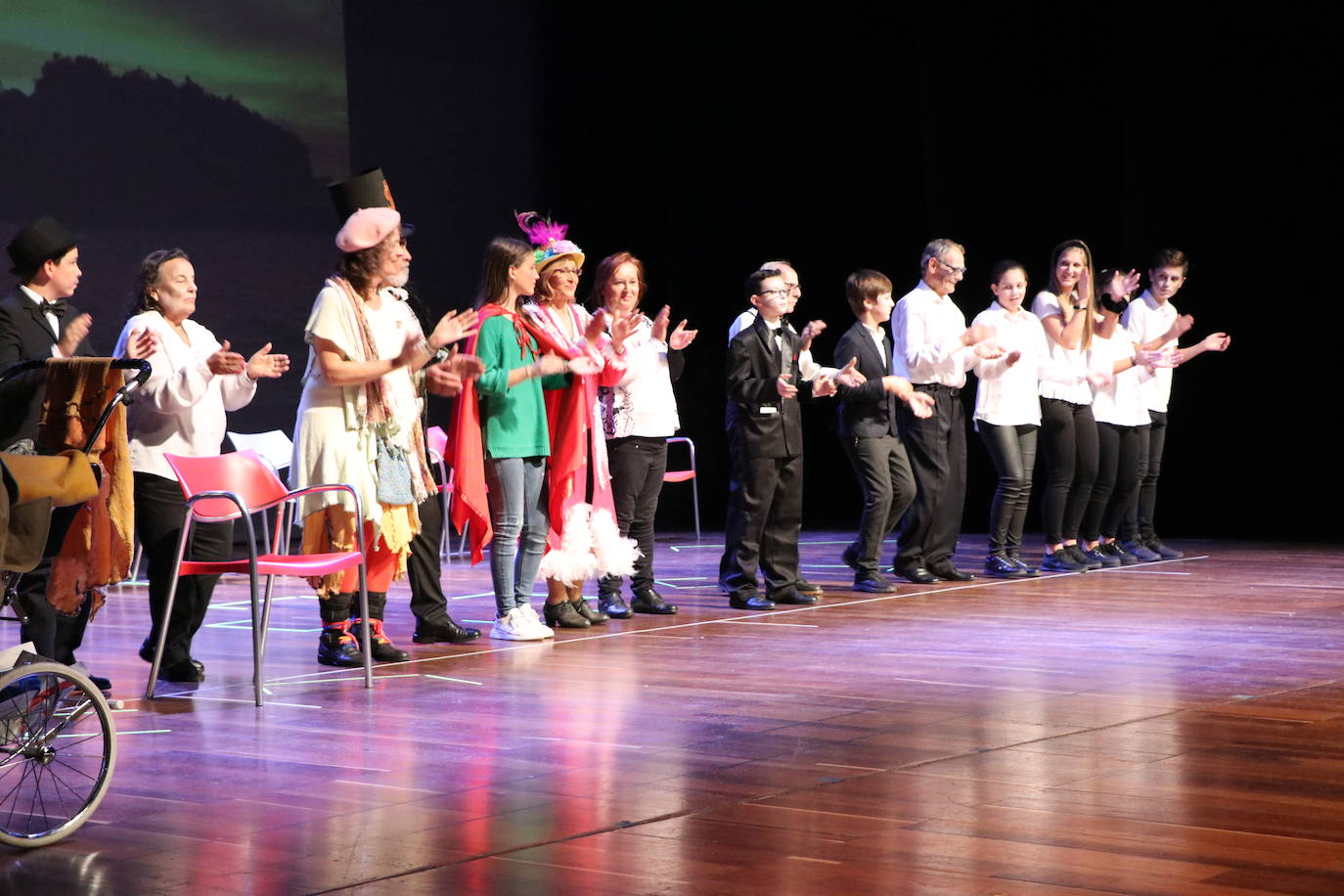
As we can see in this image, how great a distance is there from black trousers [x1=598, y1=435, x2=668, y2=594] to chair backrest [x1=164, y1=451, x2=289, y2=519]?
5.52 ft

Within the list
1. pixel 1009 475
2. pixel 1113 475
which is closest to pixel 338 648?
pixel 1009 475

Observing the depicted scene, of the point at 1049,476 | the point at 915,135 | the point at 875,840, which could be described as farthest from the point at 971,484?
the point at 875,840

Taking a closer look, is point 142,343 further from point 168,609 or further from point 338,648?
point 338,648

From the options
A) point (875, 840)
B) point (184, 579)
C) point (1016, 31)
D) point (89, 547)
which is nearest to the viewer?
point (875, 840)

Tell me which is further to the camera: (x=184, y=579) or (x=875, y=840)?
(x=184, y=579)

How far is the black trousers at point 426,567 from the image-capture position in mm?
5578

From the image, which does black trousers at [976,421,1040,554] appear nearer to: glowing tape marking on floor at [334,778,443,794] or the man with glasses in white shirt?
the man with glasses in white shirt

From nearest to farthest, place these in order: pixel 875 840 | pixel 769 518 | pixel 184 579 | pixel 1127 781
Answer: pixel 875 840 → pixel 1127 781 → pixel 184 579 → pixel 769 518

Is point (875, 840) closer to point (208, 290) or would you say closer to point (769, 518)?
point (769, 518)

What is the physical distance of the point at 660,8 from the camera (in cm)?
1112

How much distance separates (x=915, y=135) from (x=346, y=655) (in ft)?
22.6

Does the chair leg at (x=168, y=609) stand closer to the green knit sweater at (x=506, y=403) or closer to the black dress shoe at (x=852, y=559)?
the green knit sweater at (x=506, y=403)

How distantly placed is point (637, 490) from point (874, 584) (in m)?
1.29

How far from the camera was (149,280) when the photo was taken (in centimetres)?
479
